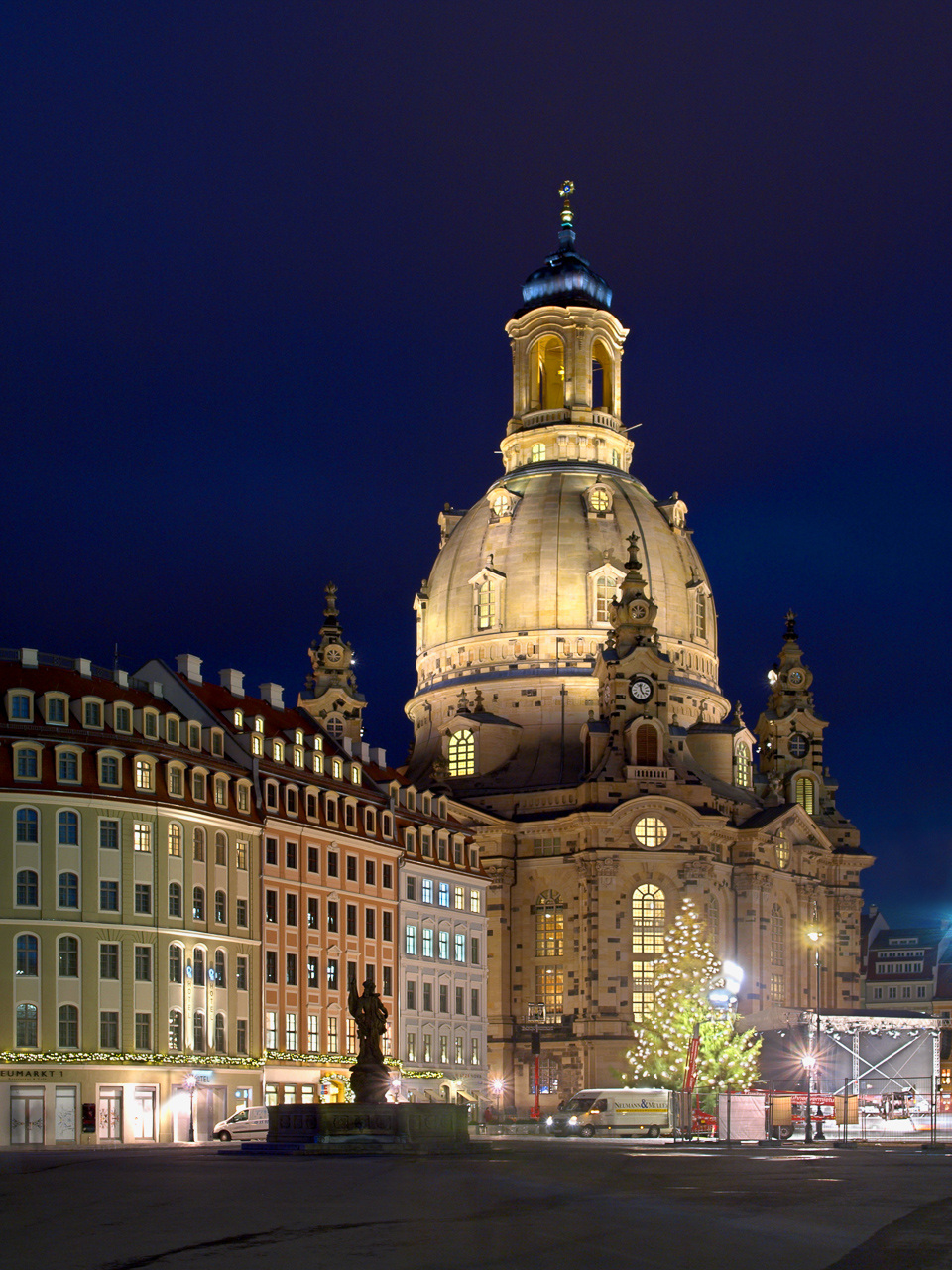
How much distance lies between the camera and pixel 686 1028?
118 metres

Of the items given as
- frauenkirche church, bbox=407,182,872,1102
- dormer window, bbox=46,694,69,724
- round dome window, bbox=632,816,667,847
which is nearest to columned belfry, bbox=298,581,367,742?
frauenkirche church, bbox=407,182,872,1102

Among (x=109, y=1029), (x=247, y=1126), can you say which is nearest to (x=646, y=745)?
(x=109, y=1029)

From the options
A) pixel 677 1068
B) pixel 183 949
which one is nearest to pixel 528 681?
pixel 677 1068

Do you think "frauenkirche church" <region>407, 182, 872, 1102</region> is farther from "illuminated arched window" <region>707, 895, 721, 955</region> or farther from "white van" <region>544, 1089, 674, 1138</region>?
"white van" <region>544, 1089, 674, 1138</region>

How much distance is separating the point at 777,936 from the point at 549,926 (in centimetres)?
2033

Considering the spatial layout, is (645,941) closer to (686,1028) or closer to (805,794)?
(686,1028)

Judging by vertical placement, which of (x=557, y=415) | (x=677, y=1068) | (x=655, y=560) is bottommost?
(x=677, y=1068)

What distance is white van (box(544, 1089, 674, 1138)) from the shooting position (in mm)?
89688

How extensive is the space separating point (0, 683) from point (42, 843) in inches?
280

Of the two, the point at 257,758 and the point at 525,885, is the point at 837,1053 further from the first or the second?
the point at 257,758

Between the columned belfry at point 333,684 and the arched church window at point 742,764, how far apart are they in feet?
A: 96.4

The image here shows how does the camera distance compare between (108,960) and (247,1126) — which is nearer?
(247,1126)

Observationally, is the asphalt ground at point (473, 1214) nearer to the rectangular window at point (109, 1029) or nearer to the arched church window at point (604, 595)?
the rectangular window at point (109, 1029)

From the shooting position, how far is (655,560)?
510ft
